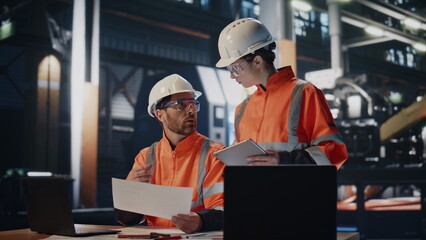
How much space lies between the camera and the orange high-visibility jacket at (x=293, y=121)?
2369 millimetres

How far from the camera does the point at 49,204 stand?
210cm

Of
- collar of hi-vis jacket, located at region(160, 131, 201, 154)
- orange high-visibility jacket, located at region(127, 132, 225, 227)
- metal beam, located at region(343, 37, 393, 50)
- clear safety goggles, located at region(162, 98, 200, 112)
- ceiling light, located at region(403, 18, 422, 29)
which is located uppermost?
ceiling light, located at region(403, 18, 422, 29)

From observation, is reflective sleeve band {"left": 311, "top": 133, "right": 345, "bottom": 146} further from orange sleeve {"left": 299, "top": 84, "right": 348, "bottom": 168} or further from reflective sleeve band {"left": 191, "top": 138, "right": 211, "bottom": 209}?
reflective sleeve band {"left": 191, "top": 138, "right": 211, "bottom": 209}

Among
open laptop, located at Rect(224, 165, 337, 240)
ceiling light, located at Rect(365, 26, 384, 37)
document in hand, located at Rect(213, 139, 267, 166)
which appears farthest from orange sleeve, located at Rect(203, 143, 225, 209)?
ceiling light, located at Rect(365, 26, 384, 37)

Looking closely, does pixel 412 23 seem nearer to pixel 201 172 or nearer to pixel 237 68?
pixel 237 68

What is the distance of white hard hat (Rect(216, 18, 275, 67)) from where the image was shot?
106 inches

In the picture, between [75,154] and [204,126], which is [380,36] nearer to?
[204,126]

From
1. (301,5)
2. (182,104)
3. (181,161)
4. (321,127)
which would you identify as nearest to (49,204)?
(181,161)

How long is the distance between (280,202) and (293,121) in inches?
47.8

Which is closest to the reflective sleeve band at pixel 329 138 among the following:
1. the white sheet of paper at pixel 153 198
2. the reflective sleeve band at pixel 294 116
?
the reflective sleeve band at pixel 294 116

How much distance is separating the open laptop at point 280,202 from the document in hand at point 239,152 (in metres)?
0.77

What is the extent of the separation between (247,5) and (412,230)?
1116 centimetres

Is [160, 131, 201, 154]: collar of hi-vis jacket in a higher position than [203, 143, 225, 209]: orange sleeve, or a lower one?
higher

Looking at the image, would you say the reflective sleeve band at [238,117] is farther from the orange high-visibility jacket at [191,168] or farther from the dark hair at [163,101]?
the dark hair at [163,101]
